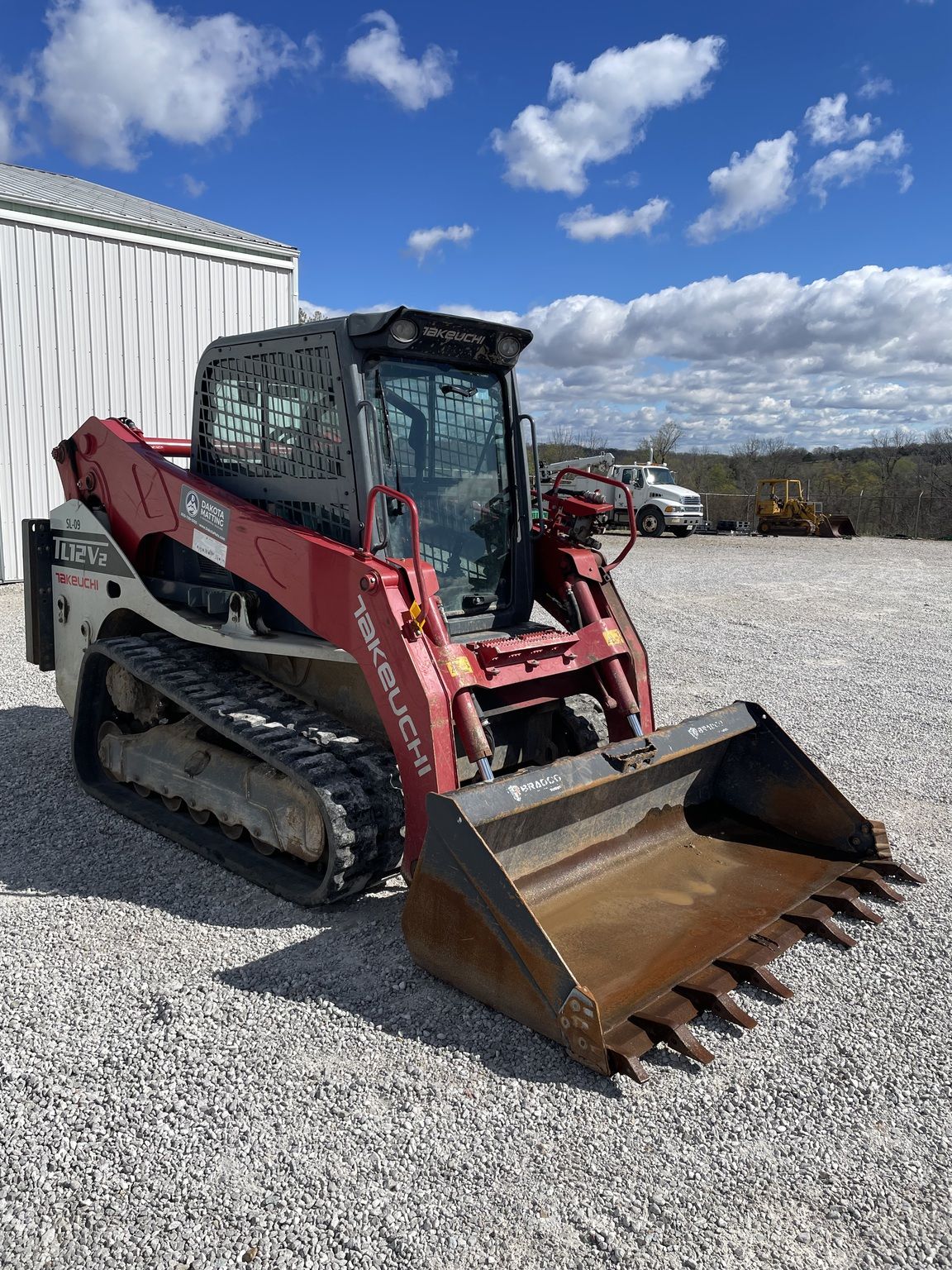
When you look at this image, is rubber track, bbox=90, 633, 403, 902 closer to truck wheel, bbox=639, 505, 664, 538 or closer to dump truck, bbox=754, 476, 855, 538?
truck wheel, bbox=639, 505, 664, 538

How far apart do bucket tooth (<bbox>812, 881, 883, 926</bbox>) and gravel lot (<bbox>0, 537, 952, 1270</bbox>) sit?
0.07 meters

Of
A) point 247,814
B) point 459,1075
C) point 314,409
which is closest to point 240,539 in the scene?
point 314,409

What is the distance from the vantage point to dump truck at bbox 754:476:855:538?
29688mm

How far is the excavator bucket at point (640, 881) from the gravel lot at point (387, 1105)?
153 mm

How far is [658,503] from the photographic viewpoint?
28.5 m

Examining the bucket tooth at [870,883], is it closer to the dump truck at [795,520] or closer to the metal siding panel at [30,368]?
the metal siding panel at [30,368]

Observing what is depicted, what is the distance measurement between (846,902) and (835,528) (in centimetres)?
2728

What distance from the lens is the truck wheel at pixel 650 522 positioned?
28455mm

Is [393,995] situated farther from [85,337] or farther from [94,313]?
[94,313]

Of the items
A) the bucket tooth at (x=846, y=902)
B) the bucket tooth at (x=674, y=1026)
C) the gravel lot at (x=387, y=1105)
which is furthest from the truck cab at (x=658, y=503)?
the bucket tooth at (x=674, y=1026)

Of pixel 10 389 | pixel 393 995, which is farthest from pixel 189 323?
pixel 393 995

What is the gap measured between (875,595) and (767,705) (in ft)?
28.2

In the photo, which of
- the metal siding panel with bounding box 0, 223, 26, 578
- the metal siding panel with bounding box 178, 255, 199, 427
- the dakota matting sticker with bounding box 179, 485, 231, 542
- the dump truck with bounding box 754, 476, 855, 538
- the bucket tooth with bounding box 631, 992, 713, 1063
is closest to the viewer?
the bucket tooth with bounding box 631, 992, 713, 1063

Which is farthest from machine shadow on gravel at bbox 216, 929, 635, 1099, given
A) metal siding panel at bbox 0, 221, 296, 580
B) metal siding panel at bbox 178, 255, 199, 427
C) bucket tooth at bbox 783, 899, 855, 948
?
metal siding panel at bbox 178, 255, 199, 427
